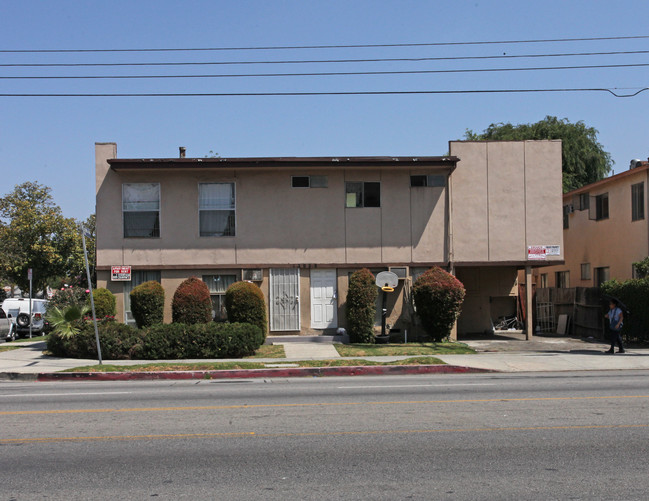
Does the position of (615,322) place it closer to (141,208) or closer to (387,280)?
(387,280)

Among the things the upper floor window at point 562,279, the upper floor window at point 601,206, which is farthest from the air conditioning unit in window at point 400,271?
the upper floor window at point 562,279

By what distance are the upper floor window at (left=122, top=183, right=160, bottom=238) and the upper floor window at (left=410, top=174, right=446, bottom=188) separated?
29.3 ft

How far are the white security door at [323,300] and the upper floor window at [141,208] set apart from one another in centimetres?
575

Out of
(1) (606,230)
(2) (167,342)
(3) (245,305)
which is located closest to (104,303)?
→ (2) (167,342)

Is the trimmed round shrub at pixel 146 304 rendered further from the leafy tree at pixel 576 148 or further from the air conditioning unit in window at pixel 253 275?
the leafy tree at pixel 576 148

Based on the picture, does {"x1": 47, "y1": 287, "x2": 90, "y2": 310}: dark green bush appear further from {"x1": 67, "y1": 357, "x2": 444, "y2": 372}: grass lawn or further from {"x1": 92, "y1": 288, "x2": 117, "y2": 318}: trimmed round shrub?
{"x1": 67, "y1": 357, "x2": 444, "y2": 372}: grass lawn

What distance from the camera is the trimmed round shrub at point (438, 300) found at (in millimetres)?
21953

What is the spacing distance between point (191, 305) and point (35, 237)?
2918 centimetres

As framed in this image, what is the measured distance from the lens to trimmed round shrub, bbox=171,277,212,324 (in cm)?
2148

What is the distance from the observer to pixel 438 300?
2205 cm

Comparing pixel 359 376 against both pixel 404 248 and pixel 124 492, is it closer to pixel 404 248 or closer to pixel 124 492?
pixel 404 248

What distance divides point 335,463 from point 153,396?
19.9 ft

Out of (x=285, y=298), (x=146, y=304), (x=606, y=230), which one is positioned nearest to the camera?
(x=146, y=304)

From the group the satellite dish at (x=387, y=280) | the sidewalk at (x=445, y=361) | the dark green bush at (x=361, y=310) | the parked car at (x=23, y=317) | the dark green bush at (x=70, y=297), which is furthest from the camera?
the parked car at (x=23, y=317)
